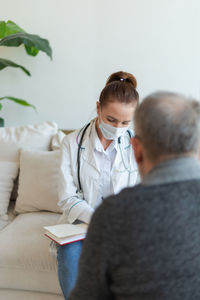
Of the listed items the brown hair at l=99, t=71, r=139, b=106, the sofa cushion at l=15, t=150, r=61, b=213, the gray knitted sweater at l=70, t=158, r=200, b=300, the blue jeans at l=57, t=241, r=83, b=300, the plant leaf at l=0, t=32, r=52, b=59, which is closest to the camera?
the gray knitted sweater at l=70, t=158, r=200, b=300

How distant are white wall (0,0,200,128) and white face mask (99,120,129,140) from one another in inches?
35.7

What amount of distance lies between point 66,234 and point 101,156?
18.2 inches

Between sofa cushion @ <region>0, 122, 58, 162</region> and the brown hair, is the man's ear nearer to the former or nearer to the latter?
the brown hair

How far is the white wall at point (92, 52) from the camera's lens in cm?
224

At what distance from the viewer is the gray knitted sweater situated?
0.64 meters

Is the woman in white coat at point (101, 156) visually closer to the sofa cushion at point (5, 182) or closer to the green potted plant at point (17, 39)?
the sofa cushion at point (5, 182)

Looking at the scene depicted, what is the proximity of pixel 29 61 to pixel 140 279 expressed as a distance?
220 centimetres

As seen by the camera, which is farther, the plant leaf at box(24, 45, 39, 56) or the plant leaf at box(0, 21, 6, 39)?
the plant leaf at box(24, 45, 39, 56)

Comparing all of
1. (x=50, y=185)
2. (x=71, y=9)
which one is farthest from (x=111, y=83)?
(x=71, y=9)

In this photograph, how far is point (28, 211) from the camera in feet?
6.49

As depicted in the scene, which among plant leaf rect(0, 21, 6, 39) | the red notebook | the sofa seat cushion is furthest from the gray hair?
plant leaf rect(0, 21, 6, 39)

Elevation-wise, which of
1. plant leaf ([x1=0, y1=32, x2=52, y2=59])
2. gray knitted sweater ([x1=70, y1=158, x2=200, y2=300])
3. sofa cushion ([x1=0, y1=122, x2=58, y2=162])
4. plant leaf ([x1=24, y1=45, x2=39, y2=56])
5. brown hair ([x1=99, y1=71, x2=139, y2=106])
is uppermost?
plant leaf ([x1=0, y1=32, x2=52, y2=59])

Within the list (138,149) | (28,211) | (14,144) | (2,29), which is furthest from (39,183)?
(138,149)

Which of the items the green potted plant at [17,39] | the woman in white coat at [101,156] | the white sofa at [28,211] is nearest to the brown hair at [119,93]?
the woman in white coat at [101,156]
